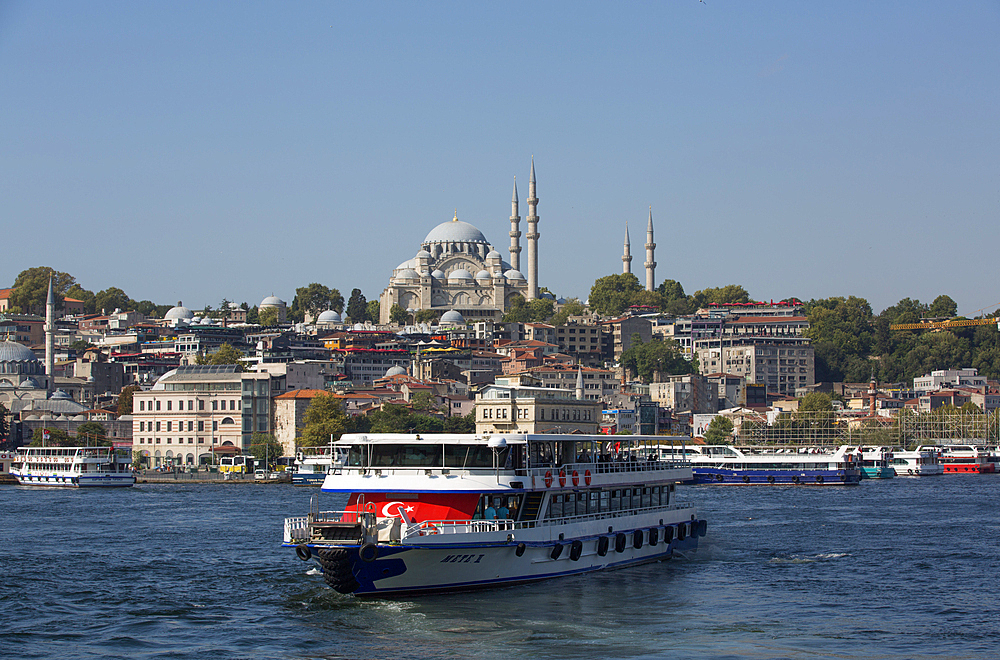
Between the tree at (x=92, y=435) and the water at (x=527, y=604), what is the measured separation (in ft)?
121

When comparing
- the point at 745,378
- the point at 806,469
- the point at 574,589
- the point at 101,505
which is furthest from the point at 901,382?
the point at 574,589

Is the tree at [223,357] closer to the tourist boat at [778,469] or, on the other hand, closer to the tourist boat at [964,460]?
the tourist boat at [778,469]

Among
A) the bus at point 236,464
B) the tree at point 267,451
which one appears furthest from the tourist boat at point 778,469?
the bus at point 236,464

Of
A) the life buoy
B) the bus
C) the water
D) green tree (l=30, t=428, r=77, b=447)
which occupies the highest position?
green tree (l=30, t=428, r=77, b=447)

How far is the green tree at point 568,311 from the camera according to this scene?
417 ft

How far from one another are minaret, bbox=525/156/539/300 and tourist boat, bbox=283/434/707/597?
361 feet

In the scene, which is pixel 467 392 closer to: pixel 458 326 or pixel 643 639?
pixel 458 326

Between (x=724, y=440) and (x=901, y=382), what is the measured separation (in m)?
36.1

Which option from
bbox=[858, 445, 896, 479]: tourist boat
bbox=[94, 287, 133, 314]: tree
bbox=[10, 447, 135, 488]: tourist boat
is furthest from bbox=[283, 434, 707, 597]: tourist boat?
bbox=[94, 287, 133, 314]: tree

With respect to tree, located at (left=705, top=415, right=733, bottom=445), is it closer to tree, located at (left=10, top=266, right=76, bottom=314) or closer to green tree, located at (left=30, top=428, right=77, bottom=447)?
green tree, located at (left=30, top=428, right=77, bottom=447)

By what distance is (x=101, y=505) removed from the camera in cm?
4491

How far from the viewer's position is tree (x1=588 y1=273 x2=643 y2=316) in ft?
444

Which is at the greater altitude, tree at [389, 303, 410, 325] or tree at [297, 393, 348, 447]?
tree at [389, 303, 410, 325]

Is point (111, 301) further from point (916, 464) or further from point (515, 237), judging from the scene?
point (916, 464)
